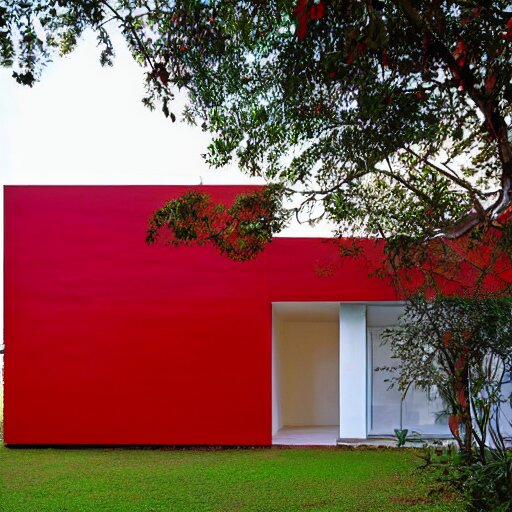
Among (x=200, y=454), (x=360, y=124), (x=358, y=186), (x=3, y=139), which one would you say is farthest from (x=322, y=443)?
(x=360, y=124)

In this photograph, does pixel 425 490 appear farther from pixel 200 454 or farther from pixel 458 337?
pixel 200 454

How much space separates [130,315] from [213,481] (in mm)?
4635

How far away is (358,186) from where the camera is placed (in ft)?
36.2

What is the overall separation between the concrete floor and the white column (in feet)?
1.70

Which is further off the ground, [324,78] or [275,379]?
[324,78]

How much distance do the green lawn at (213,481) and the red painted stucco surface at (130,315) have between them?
703mm

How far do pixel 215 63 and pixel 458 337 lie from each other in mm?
3439

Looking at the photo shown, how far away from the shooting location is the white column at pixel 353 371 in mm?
15852

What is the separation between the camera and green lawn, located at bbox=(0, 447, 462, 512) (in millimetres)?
9980

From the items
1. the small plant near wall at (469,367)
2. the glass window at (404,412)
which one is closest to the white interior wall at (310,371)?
the glass window at (404,412)

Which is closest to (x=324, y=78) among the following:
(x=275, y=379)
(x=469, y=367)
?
(x=469, y=367)

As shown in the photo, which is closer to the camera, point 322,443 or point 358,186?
point 358,186

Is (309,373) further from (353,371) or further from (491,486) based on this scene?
(491,486)

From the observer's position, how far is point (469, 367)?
28.5 ft
